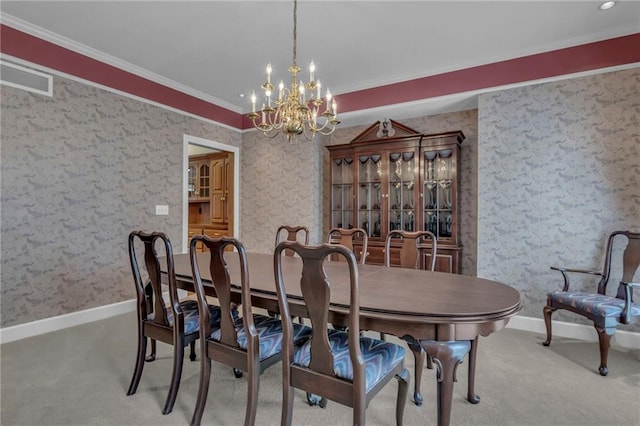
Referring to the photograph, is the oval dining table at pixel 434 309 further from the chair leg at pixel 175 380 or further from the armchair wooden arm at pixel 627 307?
the armchair wooden arm at pixel 627 307

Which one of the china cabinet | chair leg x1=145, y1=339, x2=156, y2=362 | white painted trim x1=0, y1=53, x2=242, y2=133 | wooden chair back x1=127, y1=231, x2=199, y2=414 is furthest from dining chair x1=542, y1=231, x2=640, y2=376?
white painted trim x1=0, y1=53, x2=242, y2=133

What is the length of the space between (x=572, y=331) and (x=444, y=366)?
2.52 metres

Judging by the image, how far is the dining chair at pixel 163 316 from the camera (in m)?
1.86

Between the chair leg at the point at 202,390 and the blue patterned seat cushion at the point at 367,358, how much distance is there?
0.57m

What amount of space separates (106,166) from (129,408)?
260 centimetres

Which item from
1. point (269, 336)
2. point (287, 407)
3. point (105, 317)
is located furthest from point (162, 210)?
point (287, 407)

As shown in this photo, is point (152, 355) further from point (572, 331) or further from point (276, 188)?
point (572, 331)

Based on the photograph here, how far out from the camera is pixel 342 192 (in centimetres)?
450

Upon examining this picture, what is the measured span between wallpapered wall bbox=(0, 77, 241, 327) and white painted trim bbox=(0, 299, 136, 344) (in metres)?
0.05

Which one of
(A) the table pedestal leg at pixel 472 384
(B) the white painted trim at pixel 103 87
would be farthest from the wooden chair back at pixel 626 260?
(B) the white painted trim at pixel 103 87

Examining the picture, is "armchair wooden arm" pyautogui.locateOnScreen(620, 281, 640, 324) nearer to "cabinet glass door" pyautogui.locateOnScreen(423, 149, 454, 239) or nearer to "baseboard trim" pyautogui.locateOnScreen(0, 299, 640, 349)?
"baseboard trim" pyautogui.locateOnScreen(0, 299, 640, 349)

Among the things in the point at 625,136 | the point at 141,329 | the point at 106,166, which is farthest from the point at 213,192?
the point at 625,136

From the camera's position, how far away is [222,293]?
1.66 meters

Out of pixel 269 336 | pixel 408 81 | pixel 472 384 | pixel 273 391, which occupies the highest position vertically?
pixel 408 81
